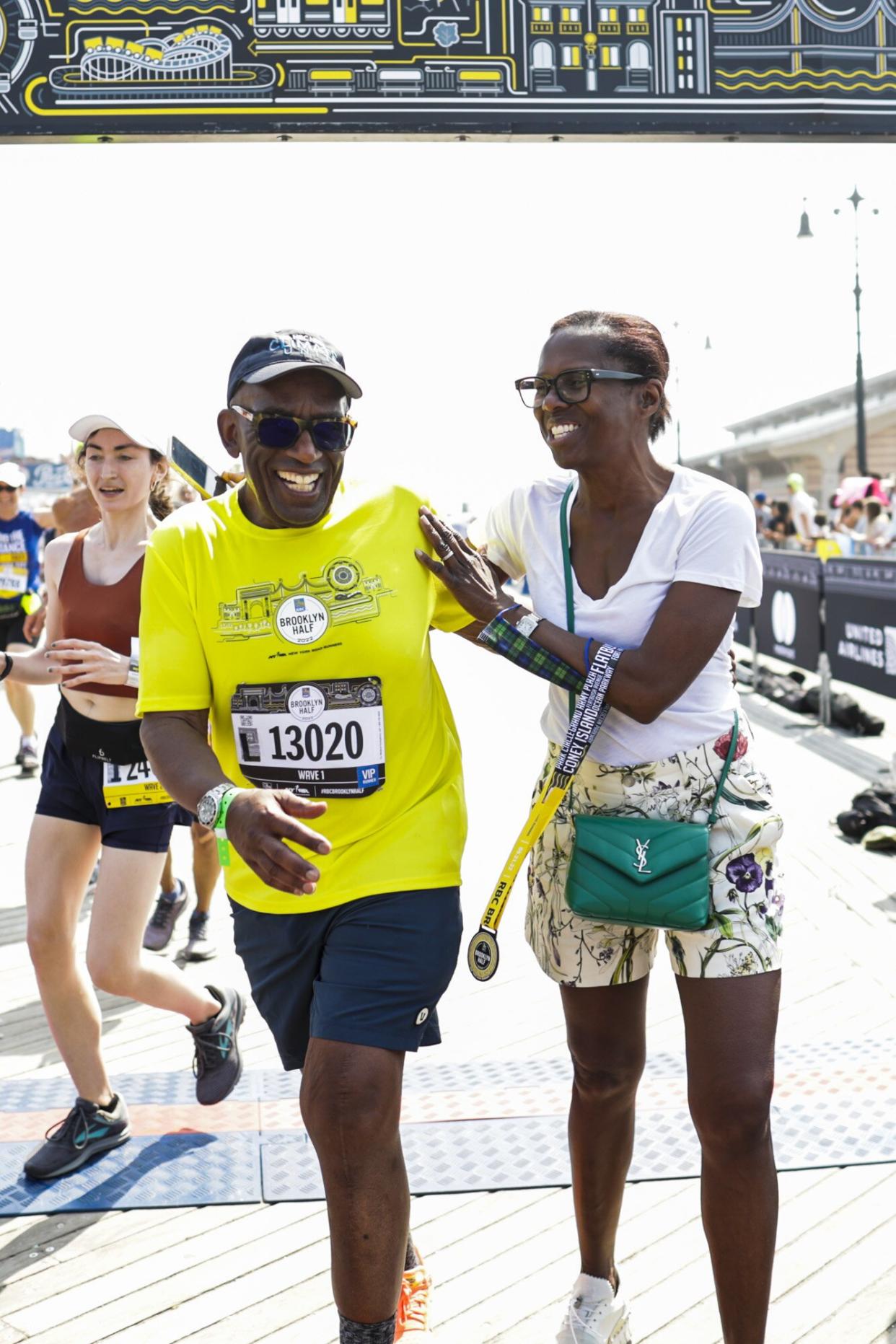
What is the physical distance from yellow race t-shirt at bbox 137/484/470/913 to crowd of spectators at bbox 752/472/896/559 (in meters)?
11.4

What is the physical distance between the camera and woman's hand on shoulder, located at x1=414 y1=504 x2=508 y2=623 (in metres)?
2.71

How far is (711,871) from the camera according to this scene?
2631mm

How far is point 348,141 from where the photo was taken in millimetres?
5969

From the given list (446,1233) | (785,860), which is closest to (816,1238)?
(446,1233)

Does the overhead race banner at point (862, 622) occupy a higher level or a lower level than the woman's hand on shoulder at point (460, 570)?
lower

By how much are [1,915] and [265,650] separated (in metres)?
4.72

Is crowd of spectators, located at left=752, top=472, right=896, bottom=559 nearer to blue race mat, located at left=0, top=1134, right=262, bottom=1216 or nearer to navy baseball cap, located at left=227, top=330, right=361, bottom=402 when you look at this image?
blue race mat, located at left=0, top=1134, right=262, bottom=1216

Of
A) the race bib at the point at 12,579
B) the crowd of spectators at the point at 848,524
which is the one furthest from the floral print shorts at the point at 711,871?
the crowd of spectators at the point at 848,524

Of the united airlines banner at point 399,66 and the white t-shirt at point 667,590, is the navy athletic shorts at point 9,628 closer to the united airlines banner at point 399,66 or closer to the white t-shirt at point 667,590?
the united airlines banner at point 399,66

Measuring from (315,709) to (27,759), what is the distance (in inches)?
335

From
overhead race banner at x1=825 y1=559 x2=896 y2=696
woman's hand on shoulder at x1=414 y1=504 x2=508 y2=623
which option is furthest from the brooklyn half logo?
overhead race banner at x1=825 y1=559 x2=896 y2=696

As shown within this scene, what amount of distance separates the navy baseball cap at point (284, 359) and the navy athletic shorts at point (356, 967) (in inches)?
39.7

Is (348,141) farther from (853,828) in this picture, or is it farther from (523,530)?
(853,828)

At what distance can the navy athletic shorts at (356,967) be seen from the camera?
2494 millimetres
